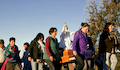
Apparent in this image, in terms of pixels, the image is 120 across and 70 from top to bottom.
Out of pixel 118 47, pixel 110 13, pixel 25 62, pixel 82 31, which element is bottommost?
pixel 25 62

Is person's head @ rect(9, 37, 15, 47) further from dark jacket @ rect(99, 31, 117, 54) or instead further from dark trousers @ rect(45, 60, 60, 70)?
dark jacket @ rect(99, 31, 117, 54)

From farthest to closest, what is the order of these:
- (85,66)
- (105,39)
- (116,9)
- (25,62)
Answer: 1. (116,9)
2. (25,62)
3. (105,39)
4. (85,66)

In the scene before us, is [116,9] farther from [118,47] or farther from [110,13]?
[118,47]

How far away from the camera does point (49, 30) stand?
682 centimetres

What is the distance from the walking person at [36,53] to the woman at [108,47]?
2339 mm

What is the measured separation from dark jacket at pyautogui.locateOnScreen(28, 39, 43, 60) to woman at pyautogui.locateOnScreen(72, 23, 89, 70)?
1894mm

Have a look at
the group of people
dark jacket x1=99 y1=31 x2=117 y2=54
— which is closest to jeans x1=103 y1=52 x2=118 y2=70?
the group of people

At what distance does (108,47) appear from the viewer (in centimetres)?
704

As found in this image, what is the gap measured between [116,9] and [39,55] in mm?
16273

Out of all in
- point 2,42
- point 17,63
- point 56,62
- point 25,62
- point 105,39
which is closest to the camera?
point 56,62

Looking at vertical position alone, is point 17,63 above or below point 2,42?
below

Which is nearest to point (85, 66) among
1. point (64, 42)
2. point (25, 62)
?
point (64, 42)

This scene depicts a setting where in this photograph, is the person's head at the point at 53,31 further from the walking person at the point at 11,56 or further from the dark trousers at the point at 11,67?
the dark trousers at the point at 11,67

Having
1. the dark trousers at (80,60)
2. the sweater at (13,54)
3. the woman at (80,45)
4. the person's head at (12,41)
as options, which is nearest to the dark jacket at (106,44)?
the woman at (80,45)
